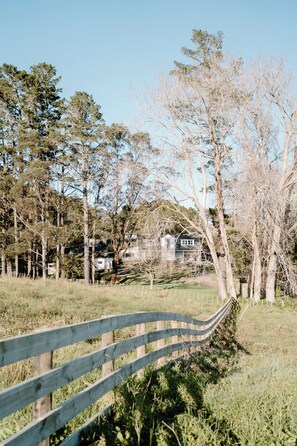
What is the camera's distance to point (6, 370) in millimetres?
5469

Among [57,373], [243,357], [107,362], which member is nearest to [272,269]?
[243,357]

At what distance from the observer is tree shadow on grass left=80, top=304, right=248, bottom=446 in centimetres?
339

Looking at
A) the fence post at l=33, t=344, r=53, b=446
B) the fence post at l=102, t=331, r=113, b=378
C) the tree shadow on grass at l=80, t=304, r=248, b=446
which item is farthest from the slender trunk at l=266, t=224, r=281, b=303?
the fence post at l=33, t=344, r=53, b=446

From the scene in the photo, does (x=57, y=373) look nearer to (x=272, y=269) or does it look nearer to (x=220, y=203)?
(x=220, y=203)

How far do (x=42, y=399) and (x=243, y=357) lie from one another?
272 inches

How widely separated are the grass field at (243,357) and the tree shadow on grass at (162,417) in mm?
47

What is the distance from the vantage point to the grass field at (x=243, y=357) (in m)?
3.70

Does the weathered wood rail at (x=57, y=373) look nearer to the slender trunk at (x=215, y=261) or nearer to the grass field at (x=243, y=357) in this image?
the grass field at (x=243, y=357)

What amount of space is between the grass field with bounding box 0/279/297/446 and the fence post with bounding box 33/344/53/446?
772mm

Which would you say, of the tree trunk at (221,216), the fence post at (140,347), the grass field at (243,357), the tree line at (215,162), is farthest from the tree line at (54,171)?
the fence post at (140,347)

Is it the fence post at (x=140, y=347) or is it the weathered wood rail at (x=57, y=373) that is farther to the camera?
the fence post at (x=140, y=347)

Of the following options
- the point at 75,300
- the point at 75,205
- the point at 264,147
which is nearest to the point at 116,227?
the point at 75,205

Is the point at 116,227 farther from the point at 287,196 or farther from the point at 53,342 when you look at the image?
the point at 53,342

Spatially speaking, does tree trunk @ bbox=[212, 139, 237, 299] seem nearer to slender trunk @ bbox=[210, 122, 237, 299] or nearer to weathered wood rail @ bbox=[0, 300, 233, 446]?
slender trunk @ bbox=[210, 122, 237, 299]
